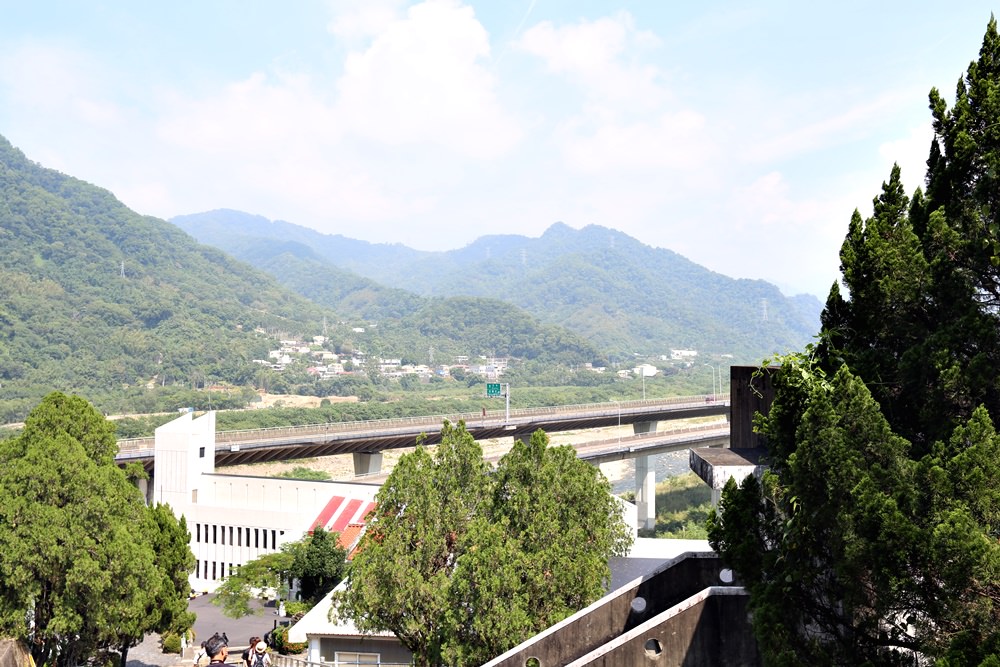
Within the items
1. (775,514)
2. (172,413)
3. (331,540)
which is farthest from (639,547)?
(172,413)

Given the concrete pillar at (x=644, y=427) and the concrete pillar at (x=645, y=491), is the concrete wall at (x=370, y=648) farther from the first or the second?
the concrete pillar at (x=644, y=427)

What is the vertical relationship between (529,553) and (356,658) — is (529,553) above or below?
above

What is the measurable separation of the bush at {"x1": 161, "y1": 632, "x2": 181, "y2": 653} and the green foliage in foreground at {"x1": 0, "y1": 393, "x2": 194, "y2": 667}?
31.6ft

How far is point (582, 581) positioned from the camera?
75.3 feet

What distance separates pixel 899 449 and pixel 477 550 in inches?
456

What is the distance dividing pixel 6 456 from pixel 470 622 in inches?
695

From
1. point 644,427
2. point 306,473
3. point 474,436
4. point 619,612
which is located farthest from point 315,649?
point 306,473

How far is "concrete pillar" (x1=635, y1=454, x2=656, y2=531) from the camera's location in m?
96.9

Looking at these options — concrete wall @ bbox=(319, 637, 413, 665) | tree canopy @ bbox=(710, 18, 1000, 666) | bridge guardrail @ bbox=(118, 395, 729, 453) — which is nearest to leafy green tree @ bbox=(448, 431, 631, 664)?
tree canopy @ bbox=(710, 18, 1000, 666)

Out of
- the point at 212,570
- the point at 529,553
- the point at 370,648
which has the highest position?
the point at 529,553

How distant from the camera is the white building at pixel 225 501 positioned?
178 feet

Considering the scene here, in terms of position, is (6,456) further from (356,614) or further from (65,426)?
(356,614)

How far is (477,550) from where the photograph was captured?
74.8 ft

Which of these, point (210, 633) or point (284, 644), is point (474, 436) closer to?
point (210, 633)
